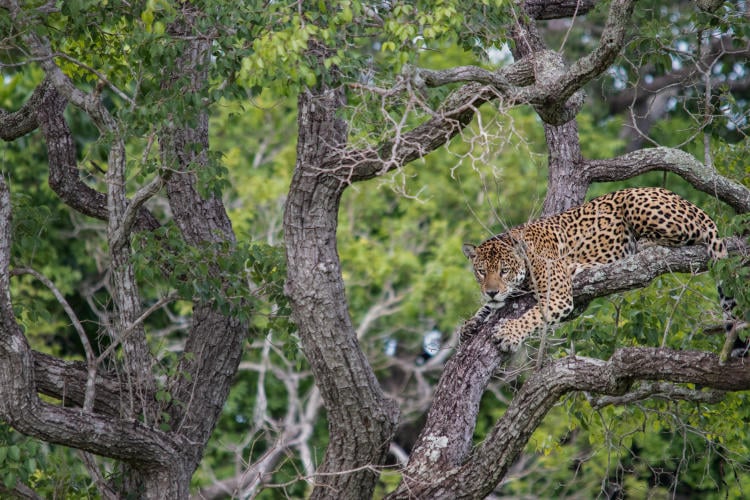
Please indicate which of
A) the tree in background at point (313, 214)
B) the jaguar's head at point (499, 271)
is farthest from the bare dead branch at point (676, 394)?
the jaguar's head at point (499, 271)

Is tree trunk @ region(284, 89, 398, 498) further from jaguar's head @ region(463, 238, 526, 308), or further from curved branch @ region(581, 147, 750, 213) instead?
curved branch @ region(581, 147, 750, 213)

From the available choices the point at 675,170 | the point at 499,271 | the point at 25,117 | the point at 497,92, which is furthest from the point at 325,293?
the point at 25,117

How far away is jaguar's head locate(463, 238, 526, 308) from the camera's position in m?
8.80

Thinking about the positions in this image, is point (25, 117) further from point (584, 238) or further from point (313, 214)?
point (584, 238)

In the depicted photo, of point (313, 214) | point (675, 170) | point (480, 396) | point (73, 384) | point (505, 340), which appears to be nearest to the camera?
point (313, 214)

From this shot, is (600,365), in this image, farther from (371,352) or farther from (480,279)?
(371,352)

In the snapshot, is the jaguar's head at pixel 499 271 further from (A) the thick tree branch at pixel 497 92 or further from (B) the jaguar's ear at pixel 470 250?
(A) the thick tree branch at pixel 497 92

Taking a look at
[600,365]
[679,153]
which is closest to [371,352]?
[679,153]

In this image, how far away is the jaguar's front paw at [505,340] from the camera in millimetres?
7852

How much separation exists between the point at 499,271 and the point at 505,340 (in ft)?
4.04

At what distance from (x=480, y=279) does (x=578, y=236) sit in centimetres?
88

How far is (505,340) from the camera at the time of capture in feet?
25.9

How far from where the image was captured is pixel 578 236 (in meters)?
9.00

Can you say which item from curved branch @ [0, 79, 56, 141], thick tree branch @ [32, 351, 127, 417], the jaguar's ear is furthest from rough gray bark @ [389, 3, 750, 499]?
curved branch @ [0, 79, 56, 141]
